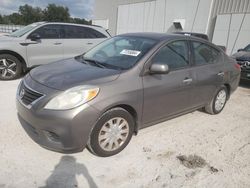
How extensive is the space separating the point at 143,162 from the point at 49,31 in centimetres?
538

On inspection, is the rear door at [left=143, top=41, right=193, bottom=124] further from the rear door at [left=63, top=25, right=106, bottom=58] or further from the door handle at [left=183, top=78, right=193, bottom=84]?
the rear door at [left=63, top=25, right=106, bottom=58]

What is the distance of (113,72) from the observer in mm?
3172

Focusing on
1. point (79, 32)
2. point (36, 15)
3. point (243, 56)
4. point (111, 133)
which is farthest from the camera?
point (36, 15)

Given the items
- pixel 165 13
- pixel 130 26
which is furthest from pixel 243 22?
pixel 130 26

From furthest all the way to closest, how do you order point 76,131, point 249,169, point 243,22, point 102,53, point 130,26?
point 130,26, point 243,22, point 102,53, point 249,169, point 76,131

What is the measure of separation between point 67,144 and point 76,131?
0.19 meters

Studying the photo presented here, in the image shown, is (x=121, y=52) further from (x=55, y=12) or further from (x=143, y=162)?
(x=55, y=12)

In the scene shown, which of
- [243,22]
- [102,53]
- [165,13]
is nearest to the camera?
[102,53]

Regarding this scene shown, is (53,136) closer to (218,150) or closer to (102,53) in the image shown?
(102,53)

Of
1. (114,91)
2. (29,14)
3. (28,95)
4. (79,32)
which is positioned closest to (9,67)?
(79,32)

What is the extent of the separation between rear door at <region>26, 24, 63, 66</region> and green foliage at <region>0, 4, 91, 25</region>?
60.8 m

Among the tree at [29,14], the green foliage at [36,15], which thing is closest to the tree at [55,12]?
the green foliage at [36,15]

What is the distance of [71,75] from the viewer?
312 cm

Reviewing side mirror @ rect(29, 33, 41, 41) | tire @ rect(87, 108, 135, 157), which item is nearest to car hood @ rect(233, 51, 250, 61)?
tire @ rect(87, 108, 135, 157)
